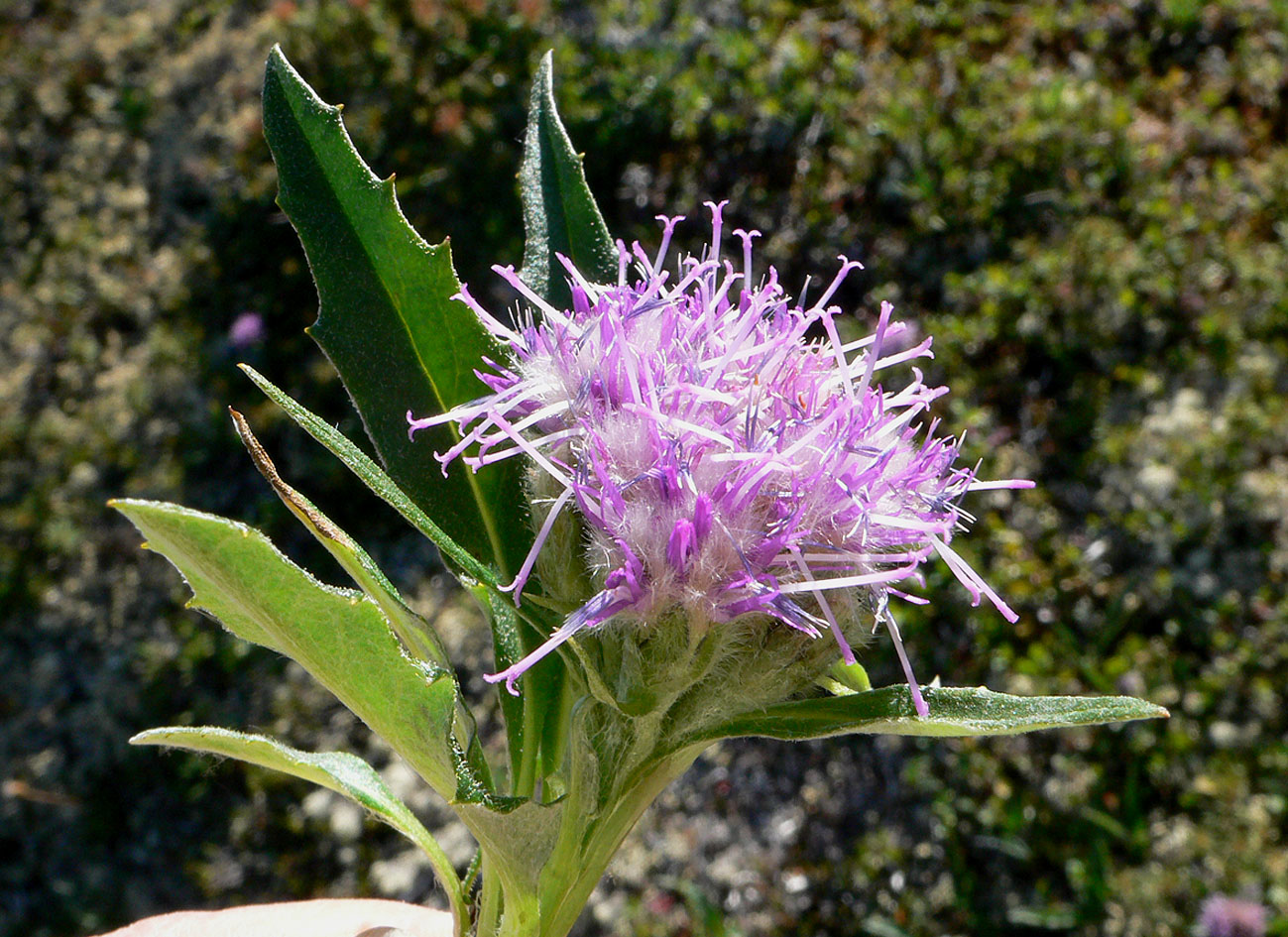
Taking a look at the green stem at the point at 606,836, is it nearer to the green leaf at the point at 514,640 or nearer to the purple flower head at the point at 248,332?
the green leaf at the point at 514,640

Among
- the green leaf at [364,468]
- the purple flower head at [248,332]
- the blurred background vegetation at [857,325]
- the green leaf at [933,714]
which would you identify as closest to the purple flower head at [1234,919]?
the blurred background vegetation at [857,325]

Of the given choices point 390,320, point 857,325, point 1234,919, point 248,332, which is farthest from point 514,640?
point 248,332

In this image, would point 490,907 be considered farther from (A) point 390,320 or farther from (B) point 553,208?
(B) point 553,208

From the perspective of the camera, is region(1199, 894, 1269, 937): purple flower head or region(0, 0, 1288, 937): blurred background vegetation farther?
region(0, 0, 1288, 937): blurred background vegetation

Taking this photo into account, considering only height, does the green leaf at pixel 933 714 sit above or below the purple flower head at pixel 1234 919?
above

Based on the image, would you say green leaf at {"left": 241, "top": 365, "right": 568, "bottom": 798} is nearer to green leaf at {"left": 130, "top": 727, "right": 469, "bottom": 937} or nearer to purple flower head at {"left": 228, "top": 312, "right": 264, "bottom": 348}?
green leaf at {"left": 130, "top": 727, "right": 469, "bottom": 937}

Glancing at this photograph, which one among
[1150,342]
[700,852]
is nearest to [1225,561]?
[1150,342]

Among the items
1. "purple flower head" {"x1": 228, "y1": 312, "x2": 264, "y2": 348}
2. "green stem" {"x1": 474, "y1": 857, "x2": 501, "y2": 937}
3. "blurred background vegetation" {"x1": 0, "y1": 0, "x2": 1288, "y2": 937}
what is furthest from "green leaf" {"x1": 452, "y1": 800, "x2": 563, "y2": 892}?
"purple flower head" {"x1": 228, "y1": 312, "x2": 264, "y2": 348}
